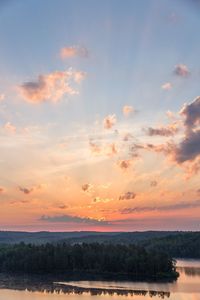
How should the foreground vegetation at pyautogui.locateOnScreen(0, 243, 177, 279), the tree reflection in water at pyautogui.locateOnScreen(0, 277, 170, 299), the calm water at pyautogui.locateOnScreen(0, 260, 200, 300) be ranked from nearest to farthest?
1. the calm water at pyautogui.locateOnScreen(0, 260, 200, 300)
2. the tree reflection in water at pyautogui.locateOnScreen(0, 277, 170, 299)
3. the foreground vegetation at pyautogui.locateOnScreen(0, 243, 177, 279)

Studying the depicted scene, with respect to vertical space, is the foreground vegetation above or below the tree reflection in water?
above

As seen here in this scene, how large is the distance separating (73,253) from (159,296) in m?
20.5

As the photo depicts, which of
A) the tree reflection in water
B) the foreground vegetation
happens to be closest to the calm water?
the tree reflection in water

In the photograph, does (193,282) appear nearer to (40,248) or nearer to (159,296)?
(159,296)

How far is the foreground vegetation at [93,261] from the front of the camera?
46.7 m

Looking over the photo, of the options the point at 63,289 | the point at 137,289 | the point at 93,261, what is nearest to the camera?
the point at 137,289

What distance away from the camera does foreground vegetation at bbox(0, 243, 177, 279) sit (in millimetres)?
46656

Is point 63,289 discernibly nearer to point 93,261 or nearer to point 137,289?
point 137,289

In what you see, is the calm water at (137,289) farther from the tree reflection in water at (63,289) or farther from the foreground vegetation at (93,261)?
the foreground vegetation at (93,261)

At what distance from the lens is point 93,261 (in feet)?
166

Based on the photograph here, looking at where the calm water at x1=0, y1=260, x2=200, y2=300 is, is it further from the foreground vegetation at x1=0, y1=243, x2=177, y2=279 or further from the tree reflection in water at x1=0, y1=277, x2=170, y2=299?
the foreground vegetation at x1=0, y1=243, x2=177, y2=279

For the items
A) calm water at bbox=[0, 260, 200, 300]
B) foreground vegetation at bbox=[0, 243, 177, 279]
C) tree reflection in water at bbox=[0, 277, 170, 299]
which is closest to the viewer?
calm water at bbox=[0, 260, 200, 300]

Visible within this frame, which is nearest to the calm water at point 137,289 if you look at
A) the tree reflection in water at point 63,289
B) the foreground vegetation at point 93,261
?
the tree reflection in water at point 63,289

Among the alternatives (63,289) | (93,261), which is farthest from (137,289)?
(93,261)
